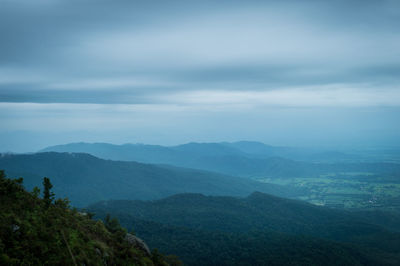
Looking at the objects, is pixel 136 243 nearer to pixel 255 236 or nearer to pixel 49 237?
pixel 49 237

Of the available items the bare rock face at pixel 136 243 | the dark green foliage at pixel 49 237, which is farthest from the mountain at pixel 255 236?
the dark green foliage at pixel 49 237

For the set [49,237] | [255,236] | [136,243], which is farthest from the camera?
[255,236]

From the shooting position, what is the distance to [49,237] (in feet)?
73.2

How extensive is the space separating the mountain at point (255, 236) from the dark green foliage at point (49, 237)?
232 ft

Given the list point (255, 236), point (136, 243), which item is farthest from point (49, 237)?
point (255, 236)

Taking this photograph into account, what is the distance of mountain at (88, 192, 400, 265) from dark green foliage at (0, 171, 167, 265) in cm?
7079

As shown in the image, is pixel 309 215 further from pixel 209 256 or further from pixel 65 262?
pixel 65 262

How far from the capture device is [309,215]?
19838 centimetres

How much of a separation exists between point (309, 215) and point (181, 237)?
118 m

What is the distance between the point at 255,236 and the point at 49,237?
125 meters

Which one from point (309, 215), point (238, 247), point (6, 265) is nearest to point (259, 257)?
point (238, 247)

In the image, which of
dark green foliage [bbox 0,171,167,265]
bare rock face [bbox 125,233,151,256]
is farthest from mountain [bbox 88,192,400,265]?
dark green foliage [bbox 0,171,167,265]

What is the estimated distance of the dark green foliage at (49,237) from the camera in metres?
19.7

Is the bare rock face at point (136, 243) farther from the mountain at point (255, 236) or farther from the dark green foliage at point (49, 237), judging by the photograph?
the mountain at point (255, 236)
